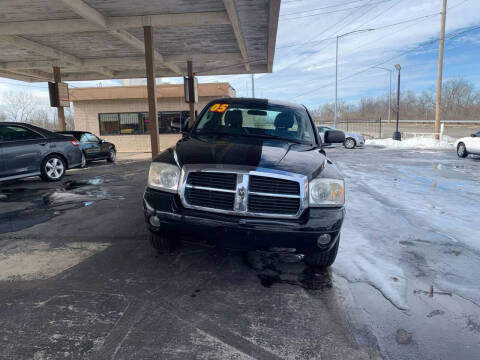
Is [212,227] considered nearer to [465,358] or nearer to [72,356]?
[72,356]

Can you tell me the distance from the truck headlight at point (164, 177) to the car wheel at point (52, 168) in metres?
6.63

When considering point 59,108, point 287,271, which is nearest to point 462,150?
point 287,271

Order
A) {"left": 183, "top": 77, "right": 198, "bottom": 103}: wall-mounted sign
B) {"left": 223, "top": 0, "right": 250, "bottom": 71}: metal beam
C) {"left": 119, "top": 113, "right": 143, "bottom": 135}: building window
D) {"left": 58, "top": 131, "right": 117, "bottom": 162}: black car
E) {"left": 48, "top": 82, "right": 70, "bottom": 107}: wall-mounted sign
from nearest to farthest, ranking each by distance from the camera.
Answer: {"left": 223, "top": 0, "right": 250, "bottom": 71}: metal beam, {"left": 58, "top": 131, "right": 117, "bottom": 162}: black car, {"left": 48, "top": 82, "right": 70, "bottom": 107}: wall-mounted sign, {"left": 183, "top": 77, "right": 198, "bottom": 103}: wall-mounted sign, {"left": 119, "top": 113, "right": 143, "bottom": 135}: building window

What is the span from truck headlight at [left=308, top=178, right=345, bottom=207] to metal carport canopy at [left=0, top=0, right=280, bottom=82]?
716 cm

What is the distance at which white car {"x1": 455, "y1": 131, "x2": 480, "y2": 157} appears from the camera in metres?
14.5

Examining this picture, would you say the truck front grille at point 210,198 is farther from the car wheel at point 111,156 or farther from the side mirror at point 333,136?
the car wheel at point 111,156

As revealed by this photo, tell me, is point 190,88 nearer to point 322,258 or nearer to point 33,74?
point 33,74

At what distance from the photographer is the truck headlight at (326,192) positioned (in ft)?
9.71

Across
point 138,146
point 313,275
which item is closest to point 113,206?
point 313,275

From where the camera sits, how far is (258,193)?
2.90 metres

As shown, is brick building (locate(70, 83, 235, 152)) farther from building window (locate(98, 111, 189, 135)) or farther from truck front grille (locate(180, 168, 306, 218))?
truck front grille (locate(180, 168, 306, 218))

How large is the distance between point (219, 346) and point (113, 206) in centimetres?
450

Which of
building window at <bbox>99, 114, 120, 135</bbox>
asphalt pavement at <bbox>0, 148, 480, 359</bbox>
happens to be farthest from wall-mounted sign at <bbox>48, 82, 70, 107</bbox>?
asphalt pavement at <bbox>0, 148, 480, 359</bbox>

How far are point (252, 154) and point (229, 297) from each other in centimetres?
130
